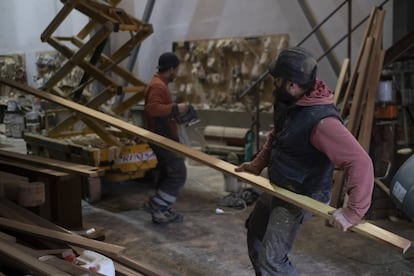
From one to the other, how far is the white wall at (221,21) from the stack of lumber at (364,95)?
124 centimetres

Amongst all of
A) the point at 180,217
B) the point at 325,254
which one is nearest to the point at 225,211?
the point at 180,217

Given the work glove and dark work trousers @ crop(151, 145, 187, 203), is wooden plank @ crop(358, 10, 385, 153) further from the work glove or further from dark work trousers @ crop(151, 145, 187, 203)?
the work glove

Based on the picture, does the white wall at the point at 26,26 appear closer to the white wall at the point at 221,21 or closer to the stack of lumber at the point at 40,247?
the white wall at the point at 221,21

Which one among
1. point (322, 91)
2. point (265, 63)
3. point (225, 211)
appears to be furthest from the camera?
point (265, 63)

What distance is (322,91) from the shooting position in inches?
98.3

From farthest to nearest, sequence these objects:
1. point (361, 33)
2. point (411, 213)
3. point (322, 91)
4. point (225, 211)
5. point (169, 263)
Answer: point (361, 33)
point (225, 211)
point (169, 263)
point (411, 213)
point (322, 91)

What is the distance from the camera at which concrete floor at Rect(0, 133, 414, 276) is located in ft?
12.0

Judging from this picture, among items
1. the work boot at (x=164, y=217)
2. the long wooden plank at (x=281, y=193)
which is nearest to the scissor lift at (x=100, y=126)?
the work boot at (x=164, y=217)

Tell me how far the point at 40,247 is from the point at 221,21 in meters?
5.92

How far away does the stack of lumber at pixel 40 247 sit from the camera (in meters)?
2.15

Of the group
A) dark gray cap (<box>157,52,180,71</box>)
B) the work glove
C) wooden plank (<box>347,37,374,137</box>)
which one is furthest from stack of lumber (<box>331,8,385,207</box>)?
the work glove

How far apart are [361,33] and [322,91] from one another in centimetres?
411

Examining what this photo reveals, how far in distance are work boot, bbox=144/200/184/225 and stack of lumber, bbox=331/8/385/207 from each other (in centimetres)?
151

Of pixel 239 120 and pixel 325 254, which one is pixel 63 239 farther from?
pixel 239 120
